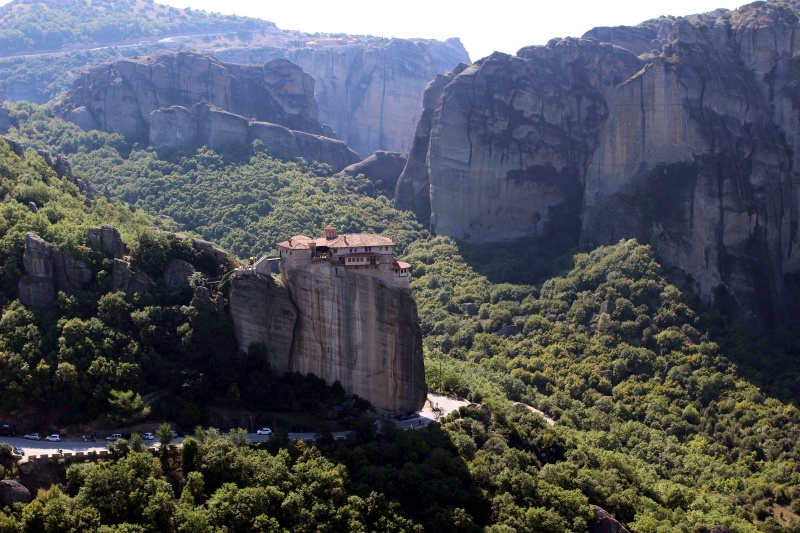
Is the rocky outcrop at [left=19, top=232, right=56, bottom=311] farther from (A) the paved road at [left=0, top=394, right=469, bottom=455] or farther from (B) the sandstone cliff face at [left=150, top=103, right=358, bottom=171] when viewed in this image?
(B) the sandstone cliff face at [left=150, top=103, right=358, bottom=171]

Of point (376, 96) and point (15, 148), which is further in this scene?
point (376, 96)

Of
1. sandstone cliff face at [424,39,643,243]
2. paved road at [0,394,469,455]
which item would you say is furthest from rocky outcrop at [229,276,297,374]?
sandstone cliff face at [424,39,643,243]

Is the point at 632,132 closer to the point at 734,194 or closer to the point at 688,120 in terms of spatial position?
the point at 688,120

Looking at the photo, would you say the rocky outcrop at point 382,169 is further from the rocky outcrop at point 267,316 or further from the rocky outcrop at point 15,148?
the rocky outcrop at point 267,316

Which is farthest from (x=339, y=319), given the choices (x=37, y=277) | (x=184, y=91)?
(x=184, y=91)

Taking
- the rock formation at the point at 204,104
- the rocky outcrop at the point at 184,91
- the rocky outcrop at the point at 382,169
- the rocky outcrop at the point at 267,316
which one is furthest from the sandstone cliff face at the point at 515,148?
the rocky outcrop at the point at 267,316

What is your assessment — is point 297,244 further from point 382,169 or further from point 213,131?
point 382,169

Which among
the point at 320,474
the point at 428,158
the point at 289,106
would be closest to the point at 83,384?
the point at 320,474
